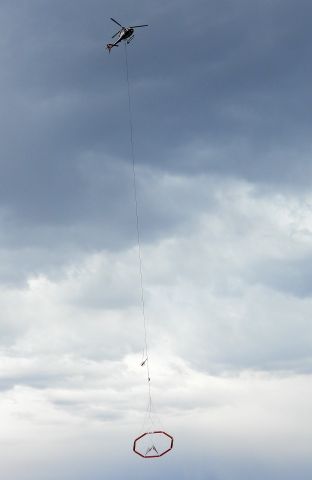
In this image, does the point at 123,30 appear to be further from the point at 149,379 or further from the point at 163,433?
the point at 163,433

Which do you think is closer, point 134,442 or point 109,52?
point 134,442

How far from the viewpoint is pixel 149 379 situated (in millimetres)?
105812

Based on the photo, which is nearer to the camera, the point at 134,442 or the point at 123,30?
the point at 134,442

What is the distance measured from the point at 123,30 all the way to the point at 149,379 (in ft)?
272

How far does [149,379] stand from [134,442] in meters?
11.7

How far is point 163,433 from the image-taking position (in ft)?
333

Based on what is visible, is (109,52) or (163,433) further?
(109,52)

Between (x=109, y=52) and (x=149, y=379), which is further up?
(x=109, y=52)

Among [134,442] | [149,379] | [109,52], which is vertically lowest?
[134,442]

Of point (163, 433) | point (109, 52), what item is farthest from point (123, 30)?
point (163, 433)

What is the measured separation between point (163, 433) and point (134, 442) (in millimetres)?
5508

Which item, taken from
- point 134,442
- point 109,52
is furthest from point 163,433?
point 109,52

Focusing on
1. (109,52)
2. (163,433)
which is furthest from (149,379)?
(109,52)

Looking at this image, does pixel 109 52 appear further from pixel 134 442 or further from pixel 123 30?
pixel 134 442
